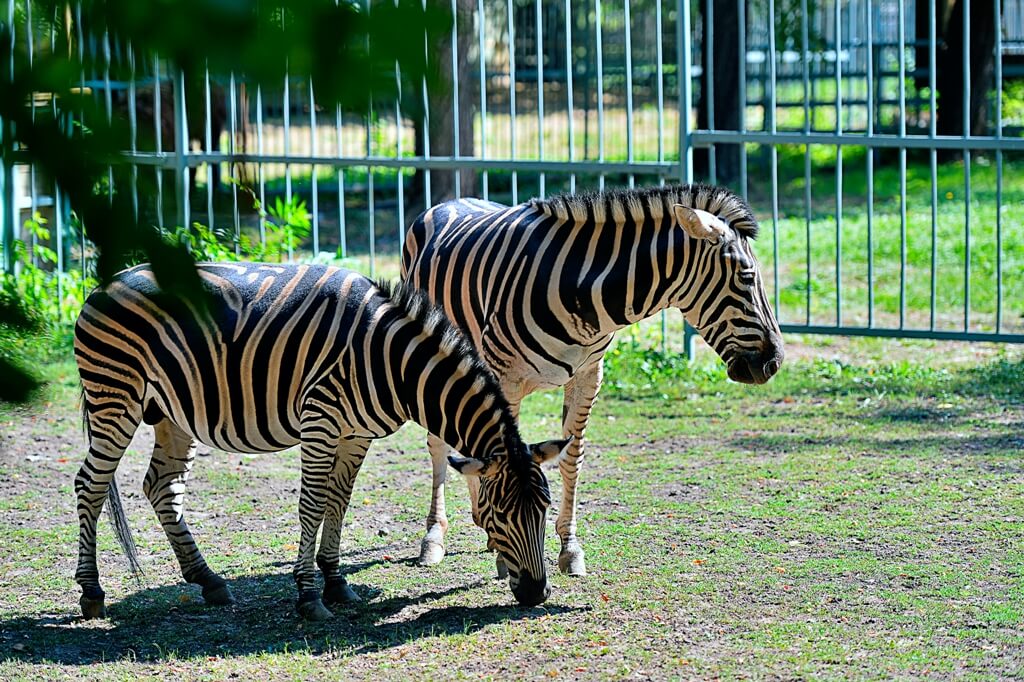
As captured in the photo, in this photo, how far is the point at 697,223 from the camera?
219 inches

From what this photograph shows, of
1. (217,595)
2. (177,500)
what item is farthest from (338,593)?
(177,500)

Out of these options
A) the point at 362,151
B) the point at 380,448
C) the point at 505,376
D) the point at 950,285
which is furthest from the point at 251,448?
the point at 362,151

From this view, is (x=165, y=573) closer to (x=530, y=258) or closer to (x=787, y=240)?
Answer: (x=530, y=258)

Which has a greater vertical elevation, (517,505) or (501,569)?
(517,505)

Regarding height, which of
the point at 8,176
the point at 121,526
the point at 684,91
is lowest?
the point at 121,526

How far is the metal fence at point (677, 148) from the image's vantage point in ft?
5.32

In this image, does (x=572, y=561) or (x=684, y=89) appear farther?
(x=684, y=89)

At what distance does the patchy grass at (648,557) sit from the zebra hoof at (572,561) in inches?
3.1

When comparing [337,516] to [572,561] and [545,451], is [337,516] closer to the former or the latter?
[545,451]

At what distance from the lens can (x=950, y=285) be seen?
39.7 feet

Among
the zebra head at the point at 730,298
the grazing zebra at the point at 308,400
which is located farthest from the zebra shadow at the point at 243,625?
the zebra head at the point at 730,298

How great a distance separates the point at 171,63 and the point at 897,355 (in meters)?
9.67

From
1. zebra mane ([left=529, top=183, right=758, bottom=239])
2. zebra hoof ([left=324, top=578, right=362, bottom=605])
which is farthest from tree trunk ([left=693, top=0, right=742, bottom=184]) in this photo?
zebra hoof ([left=324, top=578, right=362, bottom=605])

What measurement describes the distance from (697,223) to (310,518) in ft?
6.87
